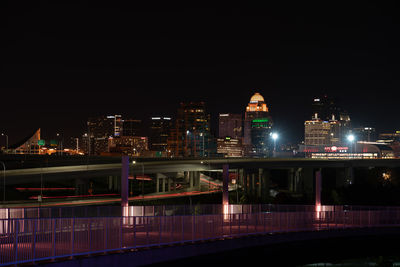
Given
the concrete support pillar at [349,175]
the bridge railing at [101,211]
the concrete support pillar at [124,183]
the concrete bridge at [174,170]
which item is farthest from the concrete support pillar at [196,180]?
the concrete support pillar at [124,183]

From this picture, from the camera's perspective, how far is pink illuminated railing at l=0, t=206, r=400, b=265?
21500mm

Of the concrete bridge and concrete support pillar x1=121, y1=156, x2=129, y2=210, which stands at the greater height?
concrete support pillar x1=121, y1=156, x2=129, y2=210

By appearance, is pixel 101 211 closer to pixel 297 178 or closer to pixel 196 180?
pixel 196 180

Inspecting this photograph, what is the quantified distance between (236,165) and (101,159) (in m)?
27.7

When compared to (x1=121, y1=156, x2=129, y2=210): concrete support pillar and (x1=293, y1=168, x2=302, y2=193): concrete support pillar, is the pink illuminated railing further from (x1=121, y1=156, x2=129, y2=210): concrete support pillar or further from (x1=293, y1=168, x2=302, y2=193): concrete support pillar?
(x1=293, y1=168, x2=302, y2=193): concrete support pillar

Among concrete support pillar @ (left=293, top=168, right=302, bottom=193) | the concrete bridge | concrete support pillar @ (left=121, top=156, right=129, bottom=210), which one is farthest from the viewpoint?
concrete support pillar @ (left=293, top=168, right=302, bottom=193)

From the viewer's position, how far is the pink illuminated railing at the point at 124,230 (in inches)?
846

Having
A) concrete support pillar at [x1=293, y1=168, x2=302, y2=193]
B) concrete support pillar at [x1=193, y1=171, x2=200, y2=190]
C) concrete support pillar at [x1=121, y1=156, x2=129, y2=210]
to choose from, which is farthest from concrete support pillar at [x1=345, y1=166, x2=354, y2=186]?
concrete support pillar at [x1=121, y1=156, x2=129, y2=210]

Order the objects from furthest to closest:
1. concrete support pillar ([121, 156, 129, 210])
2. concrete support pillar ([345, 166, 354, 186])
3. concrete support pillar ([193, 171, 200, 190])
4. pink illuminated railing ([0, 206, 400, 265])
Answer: concrete support pillar ([345, 166, 354, 186]) < concrete support pillar ([193, 171, 200, 190]) < concrete support pillar ([121, 156, 129, 210]) < pink illuminated railing ([0, 206, 400, 265])

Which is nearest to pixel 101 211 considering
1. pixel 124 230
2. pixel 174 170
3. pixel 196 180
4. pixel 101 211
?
pixel 101 211

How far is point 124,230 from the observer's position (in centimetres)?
2583

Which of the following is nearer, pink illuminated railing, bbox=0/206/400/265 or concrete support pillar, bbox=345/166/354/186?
pink illuminated railing, bbox=0/206/400/265

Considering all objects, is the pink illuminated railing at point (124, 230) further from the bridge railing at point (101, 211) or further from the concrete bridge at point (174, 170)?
the concrete bridge at point (174, 170)

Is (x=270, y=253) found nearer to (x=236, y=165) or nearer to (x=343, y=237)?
(x=343, y=237)
